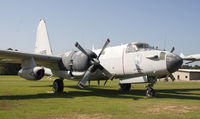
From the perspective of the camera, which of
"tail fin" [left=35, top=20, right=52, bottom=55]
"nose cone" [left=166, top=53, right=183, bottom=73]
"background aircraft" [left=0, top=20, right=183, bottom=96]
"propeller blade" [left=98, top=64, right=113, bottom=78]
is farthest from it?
"tail fin" [left=35, top=20, right=52, bottom=55]

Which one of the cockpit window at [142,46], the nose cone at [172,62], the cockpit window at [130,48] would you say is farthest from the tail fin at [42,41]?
the nose cone at [172,62]

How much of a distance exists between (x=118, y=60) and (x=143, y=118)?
7932 millimetres

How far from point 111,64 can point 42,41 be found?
9.70 m

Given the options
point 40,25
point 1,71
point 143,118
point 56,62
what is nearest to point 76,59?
point 56,62

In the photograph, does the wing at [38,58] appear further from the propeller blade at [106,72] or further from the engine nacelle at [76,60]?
the propeller blade at [106,72]

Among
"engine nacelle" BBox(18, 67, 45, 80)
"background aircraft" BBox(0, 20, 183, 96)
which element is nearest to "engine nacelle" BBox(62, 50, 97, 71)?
"background aircraft" BBox(0, 20, 183, 96)

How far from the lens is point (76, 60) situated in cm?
1484

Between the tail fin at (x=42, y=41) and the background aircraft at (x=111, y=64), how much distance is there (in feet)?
16.3

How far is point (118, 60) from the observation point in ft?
49.4

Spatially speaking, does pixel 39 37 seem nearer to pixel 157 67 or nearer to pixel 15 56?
pixel 15 56

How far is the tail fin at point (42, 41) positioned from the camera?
21678mm

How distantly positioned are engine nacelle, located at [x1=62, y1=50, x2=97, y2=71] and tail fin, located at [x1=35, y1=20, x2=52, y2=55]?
633cm

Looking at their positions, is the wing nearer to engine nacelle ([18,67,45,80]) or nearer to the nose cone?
engine nacelle ([18,67,45,80])

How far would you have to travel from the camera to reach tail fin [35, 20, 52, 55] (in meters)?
21.7
